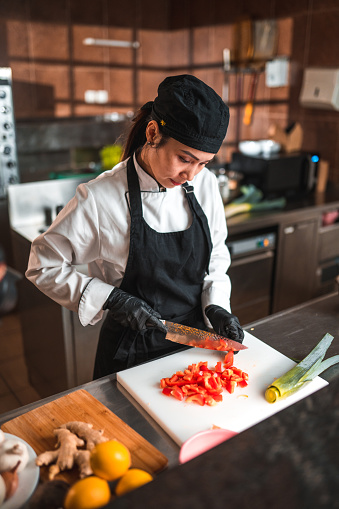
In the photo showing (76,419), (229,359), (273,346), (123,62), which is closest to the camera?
(76,419)

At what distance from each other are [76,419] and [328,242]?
277 cm

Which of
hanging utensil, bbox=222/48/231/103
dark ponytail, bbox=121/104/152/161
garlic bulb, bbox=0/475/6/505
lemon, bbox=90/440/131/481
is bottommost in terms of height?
garlic bulb, bbox=0/475/6/505

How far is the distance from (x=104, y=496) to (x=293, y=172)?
298 cm

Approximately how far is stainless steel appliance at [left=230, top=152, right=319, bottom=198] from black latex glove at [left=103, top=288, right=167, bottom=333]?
2126mm

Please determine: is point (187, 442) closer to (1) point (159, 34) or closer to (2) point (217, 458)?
(2) point (217, 458)

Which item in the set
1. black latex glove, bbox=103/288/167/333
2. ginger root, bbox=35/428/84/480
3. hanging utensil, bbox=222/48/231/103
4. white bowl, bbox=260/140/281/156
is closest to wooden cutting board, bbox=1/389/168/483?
ginger root, bbox=35/428/84/480

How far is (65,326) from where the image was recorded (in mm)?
2119

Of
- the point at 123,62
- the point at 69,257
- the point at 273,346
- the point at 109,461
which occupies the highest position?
the point at 123,62

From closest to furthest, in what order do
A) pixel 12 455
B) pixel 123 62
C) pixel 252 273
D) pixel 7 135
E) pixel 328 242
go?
pixel 12 455 < pixel 252 273 < pixel 328 242 < pixel 7 135 < pixel 123 62

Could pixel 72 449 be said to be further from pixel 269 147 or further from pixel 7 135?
pixel 7 135

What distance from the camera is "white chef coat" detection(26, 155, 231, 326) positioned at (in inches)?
54.3

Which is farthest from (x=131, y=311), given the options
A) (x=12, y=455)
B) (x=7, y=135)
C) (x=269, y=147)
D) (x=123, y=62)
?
(x=123, y=62)

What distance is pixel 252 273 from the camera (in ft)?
9.75

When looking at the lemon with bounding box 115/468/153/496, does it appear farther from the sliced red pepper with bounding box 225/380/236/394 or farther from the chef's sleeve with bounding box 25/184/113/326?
the chef's sleeve with bounding box 25/184/113/326
